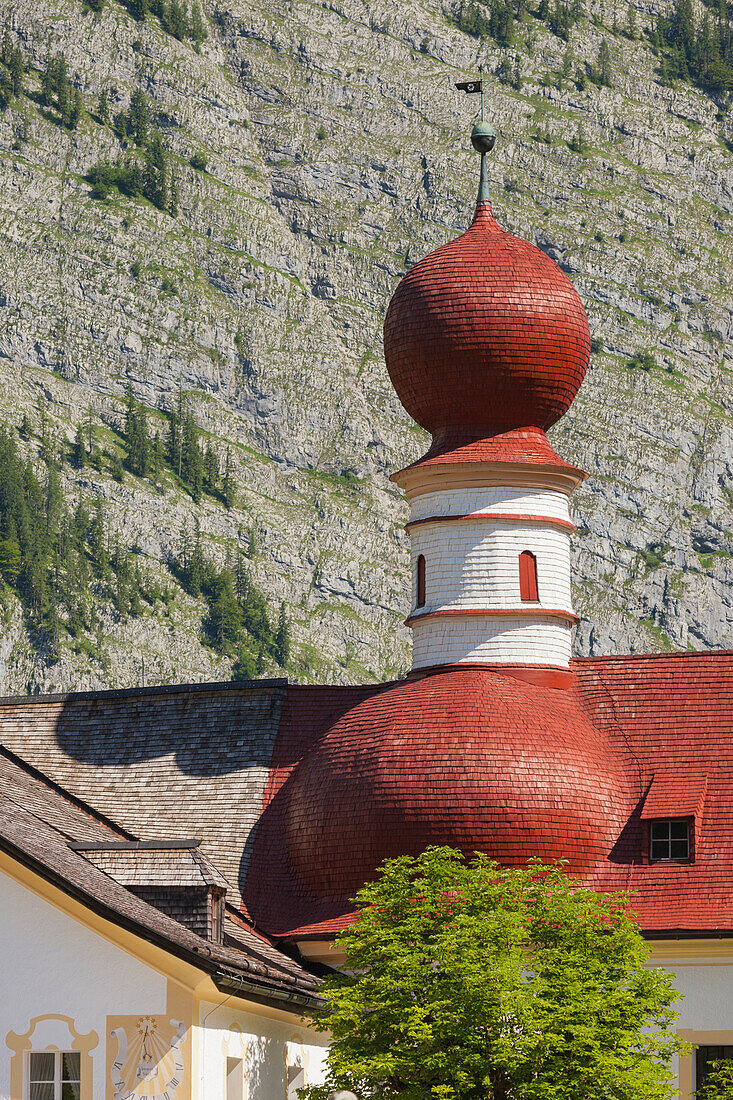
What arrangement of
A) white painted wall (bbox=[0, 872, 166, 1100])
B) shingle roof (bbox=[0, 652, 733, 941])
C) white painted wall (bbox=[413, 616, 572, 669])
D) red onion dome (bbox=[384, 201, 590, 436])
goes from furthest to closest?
red onion dome (bbox=[384, 201, 590, 436]) < white painted wall (bbox=[413, 616, 572, 669]) < shingle roof (bbox=[0, 652, 733, 941]) < white painted wall (bbox=[0, 872, 166, 1100])

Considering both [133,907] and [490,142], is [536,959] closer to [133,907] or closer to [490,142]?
[133,907]

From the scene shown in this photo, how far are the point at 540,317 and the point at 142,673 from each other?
515 ft

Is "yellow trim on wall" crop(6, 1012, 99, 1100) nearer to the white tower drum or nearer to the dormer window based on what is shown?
the dormer window

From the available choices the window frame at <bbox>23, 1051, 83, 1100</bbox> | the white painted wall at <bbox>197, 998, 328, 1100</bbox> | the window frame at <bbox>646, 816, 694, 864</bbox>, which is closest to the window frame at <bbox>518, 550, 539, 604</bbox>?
the window frame at <bbox>646, 816, 694, 864</bbox>

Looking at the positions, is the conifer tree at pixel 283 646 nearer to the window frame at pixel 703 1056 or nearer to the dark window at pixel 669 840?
the dark window at pixel 669 840

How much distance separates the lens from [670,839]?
34.8m

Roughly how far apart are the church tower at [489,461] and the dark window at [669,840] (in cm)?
394

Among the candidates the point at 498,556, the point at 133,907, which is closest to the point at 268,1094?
the point at 133,907

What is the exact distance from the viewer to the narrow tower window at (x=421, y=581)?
1542 inches

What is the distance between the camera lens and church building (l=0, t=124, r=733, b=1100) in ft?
85.3

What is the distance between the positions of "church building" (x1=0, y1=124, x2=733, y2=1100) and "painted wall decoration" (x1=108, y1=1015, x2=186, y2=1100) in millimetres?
28

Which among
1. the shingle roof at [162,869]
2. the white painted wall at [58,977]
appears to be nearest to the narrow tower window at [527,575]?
the shingle roof at [162,869]

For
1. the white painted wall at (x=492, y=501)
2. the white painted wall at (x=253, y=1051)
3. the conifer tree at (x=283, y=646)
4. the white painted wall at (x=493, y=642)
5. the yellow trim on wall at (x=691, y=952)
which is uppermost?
the conifer tree at (x=283, y=646)

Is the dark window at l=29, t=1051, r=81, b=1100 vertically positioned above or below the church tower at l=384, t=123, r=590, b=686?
below
